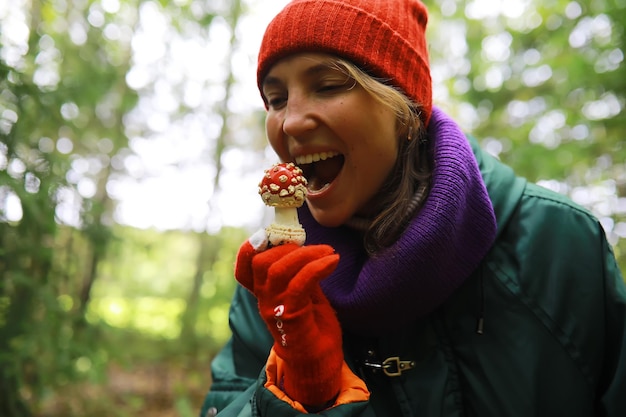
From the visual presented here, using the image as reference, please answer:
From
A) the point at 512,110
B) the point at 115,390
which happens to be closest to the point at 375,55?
the point at 512,110

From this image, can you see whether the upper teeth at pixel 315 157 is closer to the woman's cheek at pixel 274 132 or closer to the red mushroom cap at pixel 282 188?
→ the woman's cheek at pixel 274 132

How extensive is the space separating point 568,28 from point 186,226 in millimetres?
6531

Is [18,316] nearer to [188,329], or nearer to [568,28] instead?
[188,329]

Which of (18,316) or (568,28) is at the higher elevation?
(568,28)

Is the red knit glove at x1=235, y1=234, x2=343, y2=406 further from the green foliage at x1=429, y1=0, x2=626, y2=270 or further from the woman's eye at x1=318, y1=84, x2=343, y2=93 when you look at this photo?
the green foliage at x1=429, y1=0, x2=626, y2=270

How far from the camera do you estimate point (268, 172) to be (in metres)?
1.45

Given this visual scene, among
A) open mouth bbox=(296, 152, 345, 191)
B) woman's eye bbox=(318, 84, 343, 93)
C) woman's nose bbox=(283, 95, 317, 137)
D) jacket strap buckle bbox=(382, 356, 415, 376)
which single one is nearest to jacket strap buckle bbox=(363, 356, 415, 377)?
jacket strap buckle bbox=(382, 356, 415, 376)

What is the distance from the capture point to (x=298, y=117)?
1.61 metres

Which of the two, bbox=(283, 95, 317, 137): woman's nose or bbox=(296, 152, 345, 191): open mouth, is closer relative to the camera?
bbox=(283, 95, 317, 137): woman's nose

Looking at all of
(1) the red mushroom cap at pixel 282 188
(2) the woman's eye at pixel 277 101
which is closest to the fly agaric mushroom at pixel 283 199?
(1) the red mushroom cap at pixel 282 188

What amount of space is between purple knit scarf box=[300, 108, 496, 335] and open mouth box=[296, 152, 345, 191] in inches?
Result: 13.3

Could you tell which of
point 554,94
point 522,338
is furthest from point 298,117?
point 554,94

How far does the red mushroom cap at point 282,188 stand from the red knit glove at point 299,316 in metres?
0.16

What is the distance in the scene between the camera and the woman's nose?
1604 millimetres
